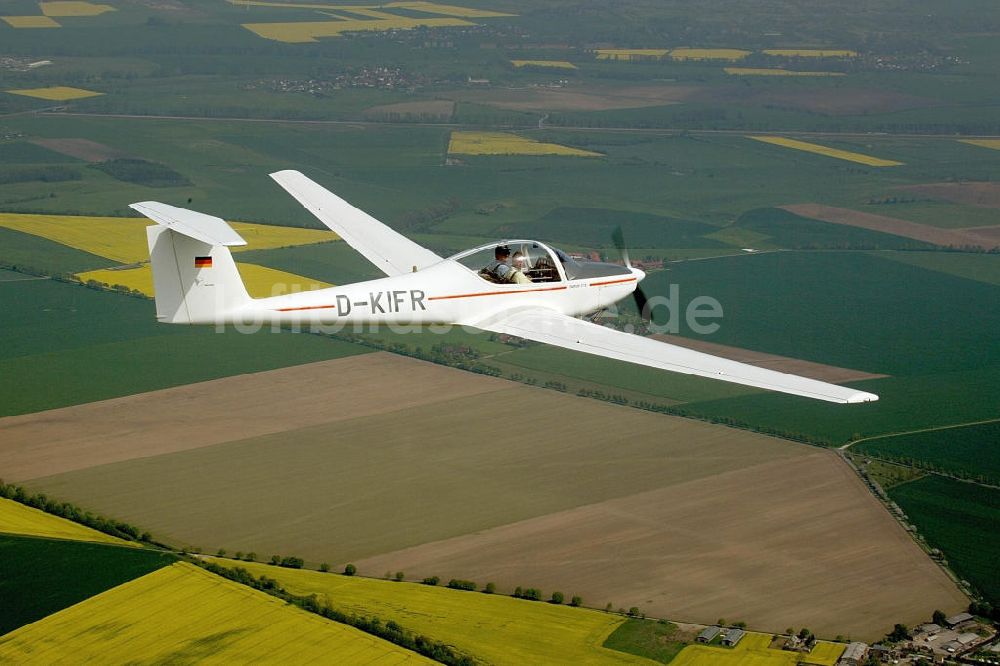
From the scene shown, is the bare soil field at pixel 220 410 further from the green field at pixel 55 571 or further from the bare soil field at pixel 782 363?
the bare soil field at pixel 782 363

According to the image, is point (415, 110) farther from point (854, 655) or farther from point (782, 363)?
point (854, 655)

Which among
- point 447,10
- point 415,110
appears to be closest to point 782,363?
point 415,110

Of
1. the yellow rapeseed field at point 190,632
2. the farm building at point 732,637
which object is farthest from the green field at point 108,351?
the farm building at point 732,637

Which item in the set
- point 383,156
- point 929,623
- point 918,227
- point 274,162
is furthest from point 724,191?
point 929,623

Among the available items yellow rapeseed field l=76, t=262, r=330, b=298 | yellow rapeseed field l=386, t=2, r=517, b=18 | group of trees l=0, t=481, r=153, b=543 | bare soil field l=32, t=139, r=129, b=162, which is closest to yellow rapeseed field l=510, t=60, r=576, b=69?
yellow rapeseed field l=386, t=2, r=517, b=18

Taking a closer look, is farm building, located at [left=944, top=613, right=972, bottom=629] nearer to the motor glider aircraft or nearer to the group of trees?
the motor glider aircraft
